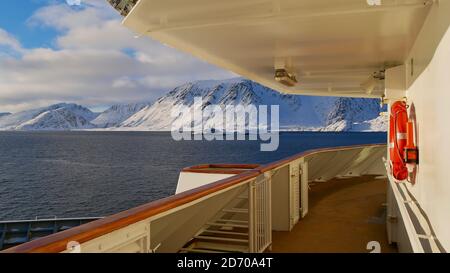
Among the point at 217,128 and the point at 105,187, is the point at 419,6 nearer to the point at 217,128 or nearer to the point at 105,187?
the point at 105,187

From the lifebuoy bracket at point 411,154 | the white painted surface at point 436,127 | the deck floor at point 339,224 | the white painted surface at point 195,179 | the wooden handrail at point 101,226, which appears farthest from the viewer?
the white painted surface at point 195,179

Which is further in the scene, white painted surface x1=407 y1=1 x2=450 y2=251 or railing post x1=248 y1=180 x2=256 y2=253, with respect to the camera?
railing post x1=248 y1=180 x2=256 y2=253

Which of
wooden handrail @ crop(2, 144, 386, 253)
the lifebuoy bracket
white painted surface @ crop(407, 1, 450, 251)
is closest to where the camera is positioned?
wooden handrail @ crop(2, 144, 386, 253)

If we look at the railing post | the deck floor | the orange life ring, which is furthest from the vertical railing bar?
the orange life ring

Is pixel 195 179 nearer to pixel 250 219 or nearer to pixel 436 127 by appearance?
pixel 250 219

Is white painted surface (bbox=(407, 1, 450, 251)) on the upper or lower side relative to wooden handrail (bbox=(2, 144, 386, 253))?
upper

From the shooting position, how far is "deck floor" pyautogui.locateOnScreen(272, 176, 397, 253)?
400cm

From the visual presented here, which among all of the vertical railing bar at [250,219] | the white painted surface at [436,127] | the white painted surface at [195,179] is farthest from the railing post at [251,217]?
Result: the white painted surface at [195,179]

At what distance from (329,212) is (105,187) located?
31.9m

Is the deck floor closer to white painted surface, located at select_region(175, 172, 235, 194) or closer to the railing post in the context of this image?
the railing post

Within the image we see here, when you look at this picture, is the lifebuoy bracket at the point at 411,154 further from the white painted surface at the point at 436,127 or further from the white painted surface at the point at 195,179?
the white painted surface at the point at 195,179

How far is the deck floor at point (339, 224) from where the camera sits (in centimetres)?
400

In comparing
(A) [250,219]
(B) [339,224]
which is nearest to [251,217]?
(A) [250,219]
